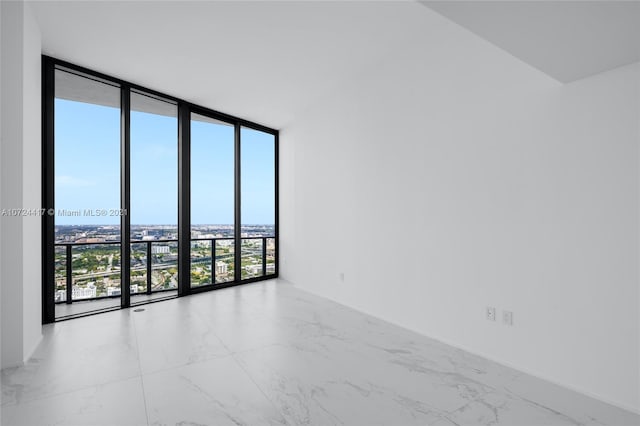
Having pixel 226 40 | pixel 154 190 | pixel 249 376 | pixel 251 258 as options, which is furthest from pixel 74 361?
pixel 251 258

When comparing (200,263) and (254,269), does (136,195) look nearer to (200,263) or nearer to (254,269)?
(200,263)

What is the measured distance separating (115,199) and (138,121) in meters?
1.08

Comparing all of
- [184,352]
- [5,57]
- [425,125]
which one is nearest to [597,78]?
[425,125]

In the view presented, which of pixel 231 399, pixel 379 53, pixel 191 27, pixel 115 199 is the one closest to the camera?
pixel 231 399

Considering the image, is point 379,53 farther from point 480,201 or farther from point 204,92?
point 204,92

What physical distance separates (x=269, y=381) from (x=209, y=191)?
3475mm

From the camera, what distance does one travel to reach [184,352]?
8.73ft

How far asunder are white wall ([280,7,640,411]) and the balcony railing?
2015mm

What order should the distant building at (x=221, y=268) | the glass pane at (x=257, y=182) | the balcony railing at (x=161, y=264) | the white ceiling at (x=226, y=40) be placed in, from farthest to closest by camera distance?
1. the glass pane at (x=257, y=182)
2. the distant building at (x=221, y=268)
3. the balcony railing at (x=161, y=264)
4. the white ceiling at (x=226, y=40)

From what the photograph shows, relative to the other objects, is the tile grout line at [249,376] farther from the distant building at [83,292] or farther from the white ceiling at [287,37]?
the white ceiling at [287,37]

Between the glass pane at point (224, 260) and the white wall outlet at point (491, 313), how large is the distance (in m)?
3.96

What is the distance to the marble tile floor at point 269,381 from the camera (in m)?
1.81

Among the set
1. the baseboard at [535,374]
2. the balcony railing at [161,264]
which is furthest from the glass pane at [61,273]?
the baseboard at [535,374]

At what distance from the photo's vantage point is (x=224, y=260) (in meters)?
5.28
